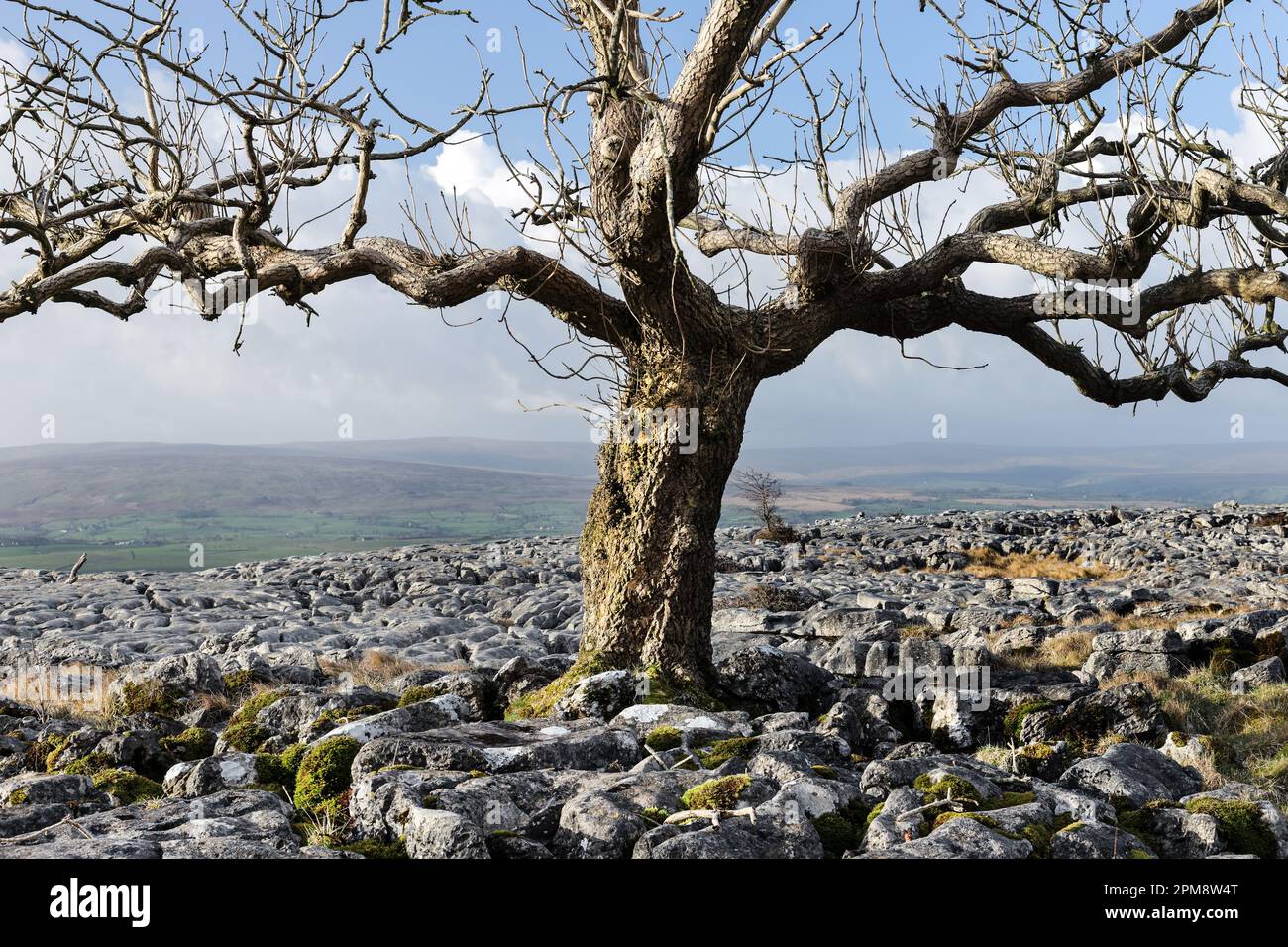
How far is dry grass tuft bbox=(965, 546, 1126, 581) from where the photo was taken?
2694 centimetres

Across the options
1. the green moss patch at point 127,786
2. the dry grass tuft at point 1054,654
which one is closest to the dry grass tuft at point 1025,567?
the dry grass tuft at point 1054,654

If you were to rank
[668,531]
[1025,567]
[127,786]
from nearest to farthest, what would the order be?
[127,786]
[668,531]
[1025,567]

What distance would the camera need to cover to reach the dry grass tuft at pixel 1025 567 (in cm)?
2694

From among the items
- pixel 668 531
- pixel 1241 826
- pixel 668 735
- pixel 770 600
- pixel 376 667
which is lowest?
pixel 770 600

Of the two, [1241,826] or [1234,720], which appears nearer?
[1241,826]

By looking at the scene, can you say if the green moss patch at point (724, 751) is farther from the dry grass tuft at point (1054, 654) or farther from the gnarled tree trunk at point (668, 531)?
the dry grass tuft at point (1054, 654)

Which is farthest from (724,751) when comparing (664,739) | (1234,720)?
(1234,720)

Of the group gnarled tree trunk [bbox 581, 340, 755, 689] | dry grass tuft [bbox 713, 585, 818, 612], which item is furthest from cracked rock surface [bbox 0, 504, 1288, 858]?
gnarled tree trunk [bbox 581, 340, 755, 689]

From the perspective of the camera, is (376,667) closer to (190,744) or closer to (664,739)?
(190,744)

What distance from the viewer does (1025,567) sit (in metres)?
29.4

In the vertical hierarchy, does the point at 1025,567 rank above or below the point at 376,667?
below

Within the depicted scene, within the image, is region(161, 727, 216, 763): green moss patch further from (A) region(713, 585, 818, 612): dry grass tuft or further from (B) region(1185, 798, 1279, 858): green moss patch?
(A) region(713, 585, 818, 612): dry grass tuft
